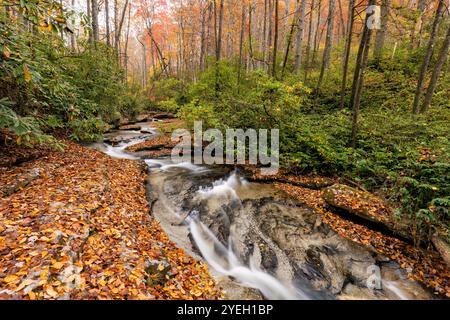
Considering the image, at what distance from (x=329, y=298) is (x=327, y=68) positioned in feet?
50.7

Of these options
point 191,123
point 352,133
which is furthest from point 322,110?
point 191,123

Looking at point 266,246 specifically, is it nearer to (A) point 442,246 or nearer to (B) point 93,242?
(A) point 442,246

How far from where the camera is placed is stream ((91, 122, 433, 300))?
4.45m

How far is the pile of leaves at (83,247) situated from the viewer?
8.92 feet

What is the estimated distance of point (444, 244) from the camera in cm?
456

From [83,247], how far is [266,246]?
12.4 feet

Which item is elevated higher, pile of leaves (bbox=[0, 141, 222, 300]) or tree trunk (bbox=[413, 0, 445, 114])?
tree trunk (bbox=[413, 0, 445, 114])

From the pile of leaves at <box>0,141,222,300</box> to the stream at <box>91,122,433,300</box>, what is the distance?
28.1 inches

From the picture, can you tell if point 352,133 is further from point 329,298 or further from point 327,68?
point 327,68

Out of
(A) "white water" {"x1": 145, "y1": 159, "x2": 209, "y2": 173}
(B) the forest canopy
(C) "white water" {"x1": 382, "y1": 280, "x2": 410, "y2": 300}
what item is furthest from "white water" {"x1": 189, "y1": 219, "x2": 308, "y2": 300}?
(A) "white water" {"x1": 145, "y1": 159, "x2": 209, "y2": 173}

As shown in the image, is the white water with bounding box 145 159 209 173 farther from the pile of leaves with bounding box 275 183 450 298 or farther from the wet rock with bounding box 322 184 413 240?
the wet rock with bounding box 322 184 413 240

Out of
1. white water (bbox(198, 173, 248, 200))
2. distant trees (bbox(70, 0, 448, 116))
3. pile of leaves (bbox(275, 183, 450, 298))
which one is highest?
distant trees (bbox(70, 0, 448, 116))

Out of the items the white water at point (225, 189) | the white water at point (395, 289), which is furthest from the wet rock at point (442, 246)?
the white water at point (225, 189)

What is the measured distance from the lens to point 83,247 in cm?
343
